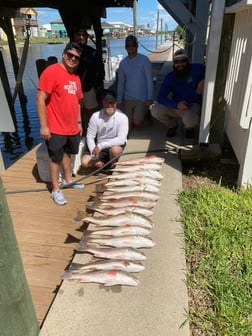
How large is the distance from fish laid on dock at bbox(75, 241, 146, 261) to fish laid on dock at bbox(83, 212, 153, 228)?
0.36m

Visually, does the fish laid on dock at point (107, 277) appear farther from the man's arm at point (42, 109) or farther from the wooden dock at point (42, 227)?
the man's arm at point (42, 109)

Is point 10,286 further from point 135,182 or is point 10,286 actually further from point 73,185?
point 73,185

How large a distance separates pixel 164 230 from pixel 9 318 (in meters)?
1.63

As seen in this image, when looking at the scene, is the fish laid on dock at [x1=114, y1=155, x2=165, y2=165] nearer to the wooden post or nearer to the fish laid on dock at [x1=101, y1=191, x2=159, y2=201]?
the fish laid on dock at [x1=101, y1=191, x2=159, y2=201]

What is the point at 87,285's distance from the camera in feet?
7.43

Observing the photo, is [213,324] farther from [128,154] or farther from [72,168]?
[72,168]

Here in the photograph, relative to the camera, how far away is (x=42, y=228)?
369 centimetres

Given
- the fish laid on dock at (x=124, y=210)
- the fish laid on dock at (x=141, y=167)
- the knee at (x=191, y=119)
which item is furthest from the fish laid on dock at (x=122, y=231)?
the knee at (x=191, y=119)

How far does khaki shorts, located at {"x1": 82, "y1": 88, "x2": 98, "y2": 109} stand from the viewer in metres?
5.39

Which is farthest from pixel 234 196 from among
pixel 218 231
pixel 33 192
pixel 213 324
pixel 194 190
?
pixel 33 192

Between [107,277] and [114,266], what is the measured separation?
130 mm

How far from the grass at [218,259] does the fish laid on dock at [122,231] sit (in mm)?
395

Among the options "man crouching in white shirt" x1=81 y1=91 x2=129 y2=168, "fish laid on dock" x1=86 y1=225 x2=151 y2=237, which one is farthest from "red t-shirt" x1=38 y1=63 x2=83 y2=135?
"fish laid on dock" x1=86 y1=225 x2=151 y2=237

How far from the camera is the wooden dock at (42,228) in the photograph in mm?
2943
